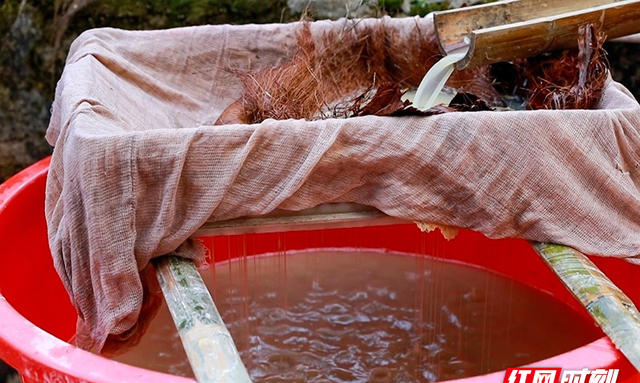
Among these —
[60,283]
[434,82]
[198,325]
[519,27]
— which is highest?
[519,27]

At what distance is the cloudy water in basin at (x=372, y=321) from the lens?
6.53 ft

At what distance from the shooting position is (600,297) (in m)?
1.23

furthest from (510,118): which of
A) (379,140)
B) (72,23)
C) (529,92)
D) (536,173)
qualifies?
(72,23)

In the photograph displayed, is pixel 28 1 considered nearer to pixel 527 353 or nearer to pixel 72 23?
pixel 72 23

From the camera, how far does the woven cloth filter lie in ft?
4.24

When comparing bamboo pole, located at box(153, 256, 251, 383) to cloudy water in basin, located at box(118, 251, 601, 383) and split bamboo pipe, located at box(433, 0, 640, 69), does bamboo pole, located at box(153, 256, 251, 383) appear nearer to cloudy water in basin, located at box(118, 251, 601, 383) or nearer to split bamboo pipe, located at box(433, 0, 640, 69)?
cloudy water in basin, located at box(118, 251, 601, 383)

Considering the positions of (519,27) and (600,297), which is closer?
(600,297)

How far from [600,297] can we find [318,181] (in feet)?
1.69

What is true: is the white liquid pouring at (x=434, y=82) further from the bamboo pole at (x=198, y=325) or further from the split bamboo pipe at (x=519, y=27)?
the bamboo pole at (x=198, y=325)

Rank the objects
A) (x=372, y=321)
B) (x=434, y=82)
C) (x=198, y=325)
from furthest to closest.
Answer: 1. (x=372, y=321)
2. (x=434, y=82)
3. (x=198, y=325)

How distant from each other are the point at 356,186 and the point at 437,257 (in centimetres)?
111

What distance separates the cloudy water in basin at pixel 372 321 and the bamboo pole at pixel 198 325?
0.69 m

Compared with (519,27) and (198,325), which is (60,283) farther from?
(519,27)

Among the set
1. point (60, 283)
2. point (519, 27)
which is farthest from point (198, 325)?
point (519, 27)
